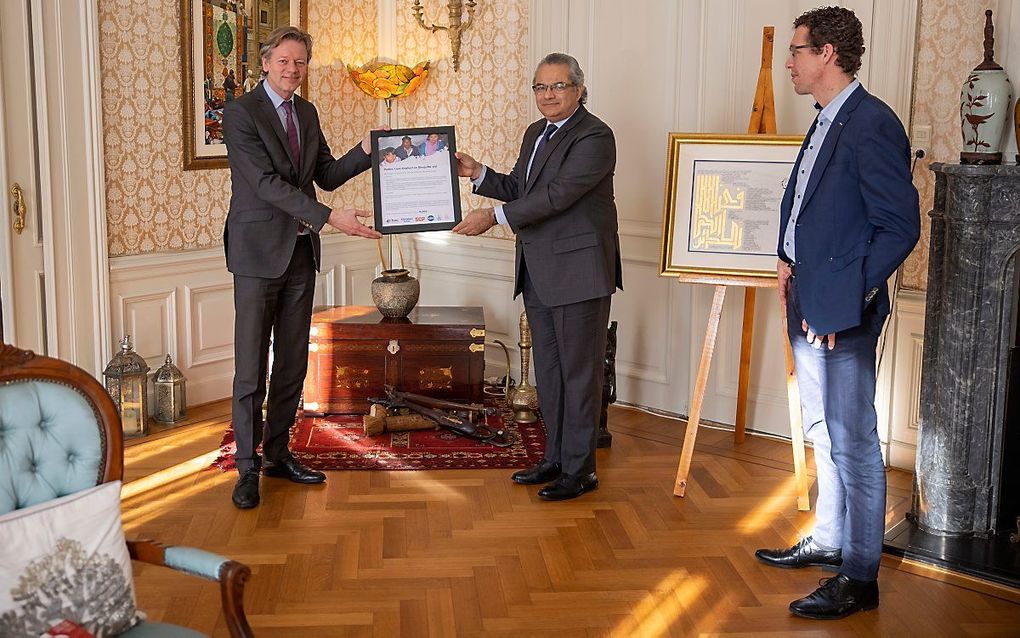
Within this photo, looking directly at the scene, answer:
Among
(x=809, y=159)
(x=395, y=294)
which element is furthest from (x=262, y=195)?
(x=809, y=159)

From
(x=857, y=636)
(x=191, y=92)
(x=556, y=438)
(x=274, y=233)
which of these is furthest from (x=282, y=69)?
(x=857, y=636)

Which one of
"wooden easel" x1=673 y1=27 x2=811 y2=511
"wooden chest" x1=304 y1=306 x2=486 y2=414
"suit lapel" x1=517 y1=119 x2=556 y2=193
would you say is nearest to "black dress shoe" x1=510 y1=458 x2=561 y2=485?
"wooden easel" x1=673 y1=27 x2=811 y2=511

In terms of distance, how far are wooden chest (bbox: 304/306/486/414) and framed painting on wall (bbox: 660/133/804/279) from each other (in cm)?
137

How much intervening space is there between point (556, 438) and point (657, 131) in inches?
72.5

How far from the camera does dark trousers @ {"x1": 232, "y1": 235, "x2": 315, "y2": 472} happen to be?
4.23 metres

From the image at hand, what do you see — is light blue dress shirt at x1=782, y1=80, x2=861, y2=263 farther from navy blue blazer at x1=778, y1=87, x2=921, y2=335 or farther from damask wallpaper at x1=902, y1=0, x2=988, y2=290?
damask wallpaper at x1=902, y1=0, x2=988, y2=290

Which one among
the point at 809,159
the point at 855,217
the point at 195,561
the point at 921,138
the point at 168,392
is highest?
the point at 921,138

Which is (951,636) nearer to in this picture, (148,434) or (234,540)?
(234,540)

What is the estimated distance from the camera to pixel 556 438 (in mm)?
4527

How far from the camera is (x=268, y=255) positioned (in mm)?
4180

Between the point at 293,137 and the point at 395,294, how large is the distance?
4.60ft

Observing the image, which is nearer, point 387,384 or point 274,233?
point 274,233

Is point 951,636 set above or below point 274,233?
below

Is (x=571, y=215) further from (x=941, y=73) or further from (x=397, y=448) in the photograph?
(x=941, y=73)
